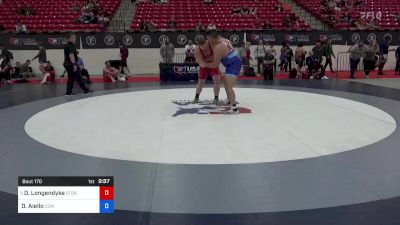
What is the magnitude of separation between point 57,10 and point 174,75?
10003 millimetres

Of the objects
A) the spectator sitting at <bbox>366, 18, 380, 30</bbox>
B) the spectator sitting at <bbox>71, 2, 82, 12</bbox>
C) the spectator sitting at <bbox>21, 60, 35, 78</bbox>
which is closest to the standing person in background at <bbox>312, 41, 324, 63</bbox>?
the spectator sitting at <bbox>366, 18, 380, 30</bbox>

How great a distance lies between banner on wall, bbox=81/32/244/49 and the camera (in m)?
18.2

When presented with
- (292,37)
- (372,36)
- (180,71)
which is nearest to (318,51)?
(292,37)

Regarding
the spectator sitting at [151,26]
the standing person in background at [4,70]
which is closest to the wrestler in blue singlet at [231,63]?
the standing person in background at [4,70]

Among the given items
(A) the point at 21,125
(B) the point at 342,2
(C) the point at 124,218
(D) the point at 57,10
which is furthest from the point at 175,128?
(B) the point at 342,2

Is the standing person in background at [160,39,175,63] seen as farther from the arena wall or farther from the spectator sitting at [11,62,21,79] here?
the spectator sitting at [11,62,21,79]

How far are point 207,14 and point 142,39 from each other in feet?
15.8

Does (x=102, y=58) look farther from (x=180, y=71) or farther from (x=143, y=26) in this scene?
(x=180, y=71)

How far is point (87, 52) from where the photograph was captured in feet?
59.9

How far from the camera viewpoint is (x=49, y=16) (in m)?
20.7

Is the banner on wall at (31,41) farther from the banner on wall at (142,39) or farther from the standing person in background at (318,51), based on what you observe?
the standing person in background at (318,51)

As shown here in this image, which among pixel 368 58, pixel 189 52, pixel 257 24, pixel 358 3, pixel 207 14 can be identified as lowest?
pixel 368 58

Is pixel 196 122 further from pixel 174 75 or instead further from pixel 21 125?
pixel 174 75

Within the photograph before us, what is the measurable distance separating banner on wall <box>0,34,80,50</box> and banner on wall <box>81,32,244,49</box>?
704 mm
